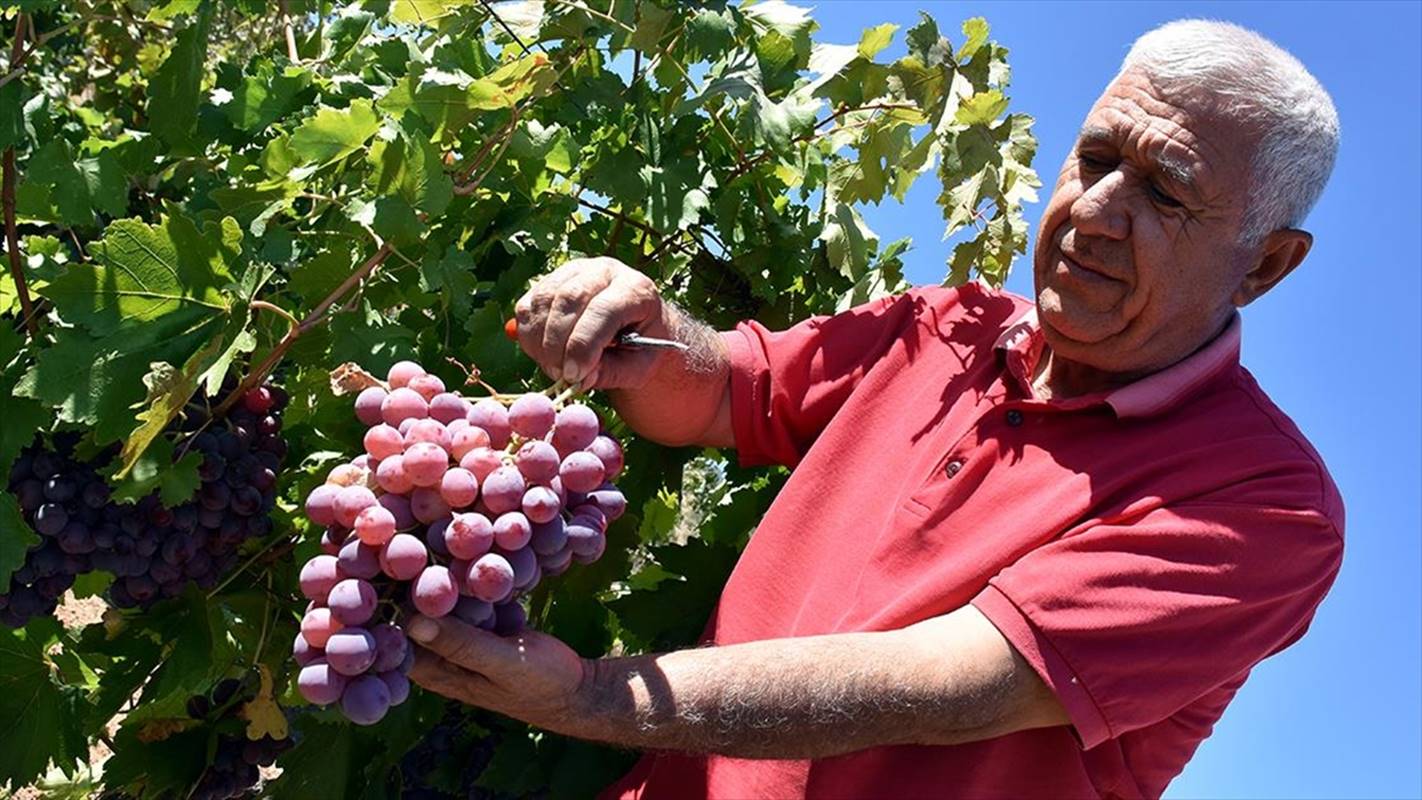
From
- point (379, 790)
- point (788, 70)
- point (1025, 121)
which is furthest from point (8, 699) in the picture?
point (1025, 121)

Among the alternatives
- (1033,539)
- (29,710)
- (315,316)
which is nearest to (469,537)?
(315,316)

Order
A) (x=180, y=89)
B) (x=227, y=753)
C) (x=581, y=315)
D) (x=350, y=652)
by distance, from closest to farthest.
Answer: (x=350, y=652) < (x=581, y=315) < (x=180, y=89) < (x=227, y=753)

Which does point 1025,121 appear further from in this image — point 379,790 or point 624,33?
point 379,790

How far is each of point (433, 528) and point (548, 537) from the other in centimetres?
15

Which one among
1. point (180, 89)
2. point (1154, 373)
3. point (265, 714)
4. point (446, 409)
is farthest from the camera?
point (180, 89)

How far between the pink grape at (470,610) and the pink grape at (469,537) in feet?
0.22

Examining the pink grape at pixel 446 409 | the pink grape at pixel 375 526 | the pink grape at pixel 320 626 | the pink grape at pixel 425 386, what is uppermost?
the pink grape at pixel 446 409

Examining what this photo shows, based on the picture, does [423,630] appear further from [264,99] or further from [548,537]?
[264,99]

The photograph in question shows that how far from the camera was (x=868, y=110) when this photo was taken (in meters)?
2.91

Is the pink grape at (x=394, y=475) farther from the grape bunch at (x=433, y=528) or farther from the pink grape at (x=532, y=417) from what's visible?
the pink grape at (x=532, y=417)

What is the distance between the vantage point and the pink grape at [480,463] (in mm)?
1800

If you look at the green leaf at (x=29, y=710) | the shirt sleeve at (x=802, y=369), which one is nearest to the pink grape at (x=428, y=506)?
the shirt sleeve at (x=802, y=369)

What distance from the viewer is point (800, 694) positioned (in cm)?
202

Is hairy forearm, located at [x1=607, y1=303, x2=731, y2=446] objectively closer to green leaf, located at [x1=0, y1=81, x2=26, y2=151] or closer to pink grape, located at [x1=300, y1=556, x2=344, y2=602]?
pink grape, located at [x1=300, y1=556, x2=344, y2=602]
